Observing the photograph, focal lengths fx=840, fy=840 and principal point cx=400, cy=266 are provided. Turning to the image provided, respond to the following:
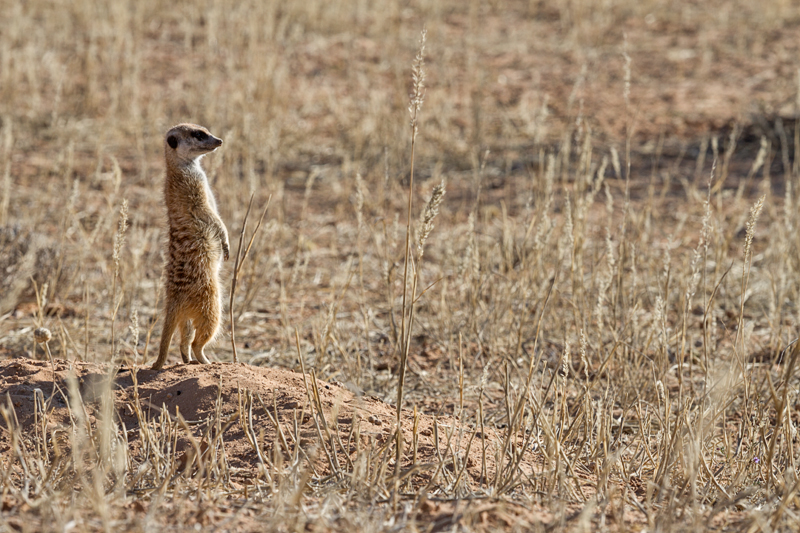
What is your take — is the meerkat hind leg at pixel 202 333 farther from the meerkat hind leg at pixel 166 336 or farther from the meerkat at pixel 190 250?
the meerkat hind leg at pixel 166 336

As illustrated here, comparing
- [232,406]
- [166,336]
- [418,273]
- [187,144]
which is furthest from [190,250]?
[418,273]

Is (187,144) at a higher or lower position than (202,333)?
higher

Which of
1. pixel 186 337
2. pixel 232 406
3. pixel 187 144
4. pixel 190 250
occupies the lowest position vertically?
pixel 232 406

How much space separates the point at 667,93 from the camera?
9.93 meters

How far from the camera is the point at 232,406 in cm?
310

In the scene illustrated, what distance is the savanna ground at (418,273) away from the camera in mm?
2625

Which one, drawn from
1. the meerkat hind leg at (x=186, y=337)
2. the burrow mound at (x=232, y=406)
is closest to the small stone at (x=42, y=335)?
the burrow mound at (x=232, y=406)

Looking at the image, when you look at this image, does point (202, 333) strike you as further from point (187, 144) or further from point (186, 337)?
point (187, 144)

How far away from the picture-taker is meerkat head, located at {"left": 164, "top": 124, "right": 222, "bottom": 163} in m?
3.74

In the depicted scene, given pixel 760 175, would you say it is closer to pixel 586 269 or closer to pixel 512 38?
pixel 586 269

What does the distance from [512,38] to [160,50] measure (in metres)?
4.76

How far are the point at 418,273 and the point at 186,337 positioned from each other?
4.36 ft

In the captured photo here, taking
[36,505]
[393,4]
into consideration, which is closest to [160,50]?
[393,4]

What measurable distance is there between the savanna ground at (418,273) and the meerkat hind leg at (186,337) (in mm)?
152
